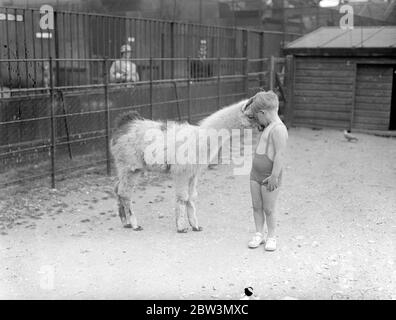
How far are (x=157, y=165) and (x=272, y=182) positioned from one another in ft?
4.47

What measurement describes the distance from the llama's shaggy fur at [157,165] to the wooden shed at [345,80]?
8548 millimetres

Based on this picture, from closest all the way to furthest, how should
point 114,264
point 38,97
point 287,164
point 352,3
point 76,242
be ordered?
point 114,264
point 76,242
point 38,97
point 287,164
point 352,3

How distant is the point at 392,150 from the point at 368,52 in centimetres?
293

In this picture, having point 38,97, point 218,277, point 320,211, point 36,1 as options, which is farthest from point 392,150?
point 36,1

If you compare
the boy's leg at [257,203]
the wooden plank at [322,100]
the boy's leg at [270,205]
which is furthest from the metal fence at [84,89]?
the boy's leg at [270,205]

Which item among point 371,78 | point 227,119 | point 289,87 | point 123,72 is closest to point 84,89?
point 123,72

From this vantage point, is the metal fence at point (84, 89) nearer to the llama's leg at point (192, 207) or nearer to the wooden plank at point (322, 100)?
the wooden plank at point (322, 100)

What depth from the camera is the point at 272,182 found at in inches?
196

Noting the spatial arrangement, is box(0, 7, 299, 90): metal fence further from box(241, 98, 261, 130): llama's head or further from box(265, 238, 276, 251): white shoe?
box(265, 238, 276, 251): white shoe

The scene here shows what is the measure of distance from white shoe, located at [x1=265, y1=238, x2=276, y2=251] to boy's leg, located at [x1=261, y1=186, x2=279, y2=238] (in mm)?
43

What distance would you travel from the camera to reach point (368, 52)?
12977 millimetres

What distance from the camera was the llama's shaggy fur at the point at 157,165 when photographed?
5.54 m

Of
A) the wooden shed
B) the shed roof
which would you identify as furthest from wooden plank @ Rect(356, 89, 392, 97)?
the shed roof

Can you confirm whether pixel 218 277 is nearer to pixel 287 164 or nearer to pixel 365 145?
pixel 287 164
